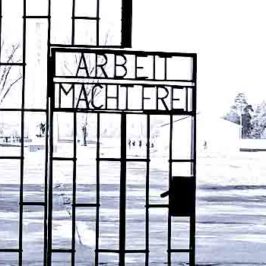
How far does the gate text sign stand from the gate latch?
51 centimetres

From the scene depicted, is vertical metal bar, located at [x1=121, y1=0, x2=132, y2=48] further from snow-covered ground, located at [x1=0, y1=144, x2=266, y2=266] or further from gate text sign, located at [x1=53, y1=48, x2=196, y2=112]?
snow-covered ground, located at [x1=0, y1=144, x2=266, y2=266]

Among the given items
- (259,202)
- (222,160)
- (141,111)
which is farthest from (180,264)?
(222,160)

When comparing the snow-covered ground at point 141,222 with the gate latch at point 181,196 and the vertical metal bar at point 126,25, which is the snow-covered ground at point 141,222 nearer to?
the gate latch at point 181,196

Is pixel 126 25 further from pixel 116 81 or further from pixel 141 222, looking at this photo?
pixel 141 222

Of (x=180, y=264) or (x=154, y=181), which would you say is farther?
(x=154, y=181)

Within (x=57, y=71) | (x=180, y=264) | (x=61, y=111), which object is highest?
(x=57, y=71)

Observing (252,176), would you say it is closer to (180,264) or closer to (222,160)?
(222,160)

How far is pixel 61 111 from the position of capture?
4.40 m

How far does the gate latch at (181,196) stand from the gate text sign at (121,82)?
509 mm

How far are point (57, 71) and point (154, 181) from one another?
14446 mm

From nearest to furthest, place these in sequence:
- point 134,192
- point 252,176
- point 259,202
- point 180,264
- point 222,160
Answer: point 180,264 → point 259,202 → point 134,192 → point 252,176 → point 222,160

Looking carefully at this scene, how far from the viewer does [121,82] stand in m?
4.46

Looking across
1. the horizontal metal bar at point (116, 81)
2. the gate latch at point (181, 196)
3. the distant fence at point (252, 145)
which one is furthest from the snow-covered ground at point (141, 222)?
the distant fence at point (252, 145)

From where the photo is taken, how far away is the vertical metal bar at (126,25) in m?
4.48
